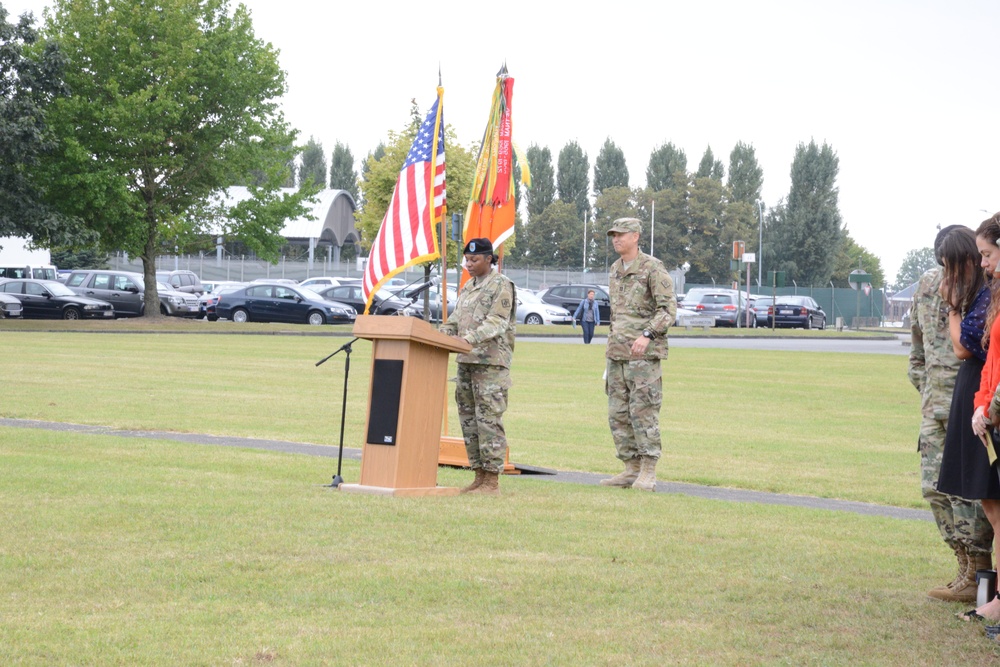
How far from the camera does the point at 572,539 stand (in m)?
7.99

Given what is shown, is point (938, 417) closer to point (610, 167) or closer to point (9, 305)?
point (9, 305)

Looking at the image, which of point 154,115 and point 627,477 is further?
point 154,115

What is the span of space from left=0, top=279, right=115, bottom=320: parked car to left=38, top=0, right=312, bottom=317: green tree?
6.43ft

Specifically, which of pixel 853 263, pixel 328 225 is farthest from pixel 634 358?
pixel 853 263

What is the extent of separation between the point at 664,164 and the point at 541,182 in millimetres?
9954

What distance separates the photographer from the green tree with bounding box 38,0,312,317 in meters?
43.3

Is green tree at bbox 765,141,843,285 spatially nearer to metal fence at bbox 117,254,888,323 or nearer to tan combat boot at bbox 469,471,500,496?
metal fence at bbox 117,254,888,323

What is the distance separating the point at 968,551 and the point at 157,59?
40.6 m

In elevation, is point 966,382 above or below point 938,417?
above

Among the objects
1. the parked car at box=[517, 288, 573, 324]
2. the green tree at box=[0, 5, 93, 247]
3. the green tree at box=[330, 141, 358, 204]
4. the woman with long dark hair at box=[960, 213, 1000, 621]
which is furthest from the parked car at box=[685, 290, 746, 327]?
the green tree at box=[330, 141, 358, 204]

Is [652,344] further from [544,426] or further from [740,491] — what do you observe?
[544,426]

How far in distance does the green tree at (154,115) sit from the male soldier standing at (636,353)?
34463mm

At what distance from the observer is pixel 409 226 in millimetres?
11047

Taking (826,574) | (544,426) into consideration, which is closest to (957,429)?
(826,574)
